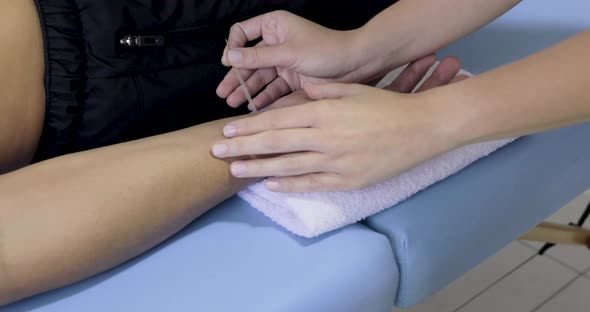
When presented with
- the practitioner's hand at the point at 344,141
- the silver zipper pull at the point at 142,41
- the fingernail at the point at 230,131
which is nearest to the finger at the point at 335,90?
the practitioner's hand at the point at 344,141

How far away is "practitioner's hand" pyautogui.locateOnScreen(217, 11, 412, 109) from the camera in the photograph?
92 centimetres

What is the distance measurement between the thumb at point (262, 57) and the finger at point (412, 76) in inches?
7.8

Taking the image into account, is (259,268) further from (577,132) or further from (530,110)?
(577,132)

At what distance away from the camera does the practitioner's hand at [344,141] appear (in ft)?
2.40

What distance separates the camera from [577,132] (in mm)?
965

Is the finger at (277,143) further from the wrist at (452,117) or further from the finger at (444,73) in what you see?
the finger at (444,73)

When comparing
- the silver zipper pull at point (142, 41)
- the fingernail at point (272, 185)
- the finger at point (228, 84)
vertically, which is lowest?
the fingernail at point (272, 185)

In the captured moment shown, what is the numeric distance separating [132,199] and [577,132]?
29.0 inches

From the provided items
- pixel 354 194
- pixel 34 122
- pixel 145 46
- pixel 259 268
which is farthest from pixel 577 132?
pixel 34 122

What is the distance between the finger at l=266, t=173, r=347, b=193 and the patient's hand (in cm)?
18

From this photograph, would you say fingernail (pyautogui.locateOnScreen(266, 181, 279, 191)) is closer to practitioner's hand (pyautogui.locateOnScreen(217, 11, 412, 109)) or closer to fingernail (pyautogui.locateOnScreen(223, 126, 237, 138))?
fingernail (pyautogui.locateOnScreen(223, 126, 237, 138))

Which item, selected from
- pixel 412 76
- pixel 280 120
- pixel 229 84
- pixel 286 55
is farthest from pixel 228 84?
pixel 412 76

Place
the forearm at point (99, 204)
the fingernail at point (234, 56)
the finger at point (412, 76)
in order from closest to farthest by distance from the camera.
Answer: the forearm at point (99, 204) → the fingernail at point (234, 56) → the finger at point (412, 76)

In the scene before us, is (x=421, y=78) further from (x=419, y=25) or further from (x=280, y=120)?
(x=280, y=120)
